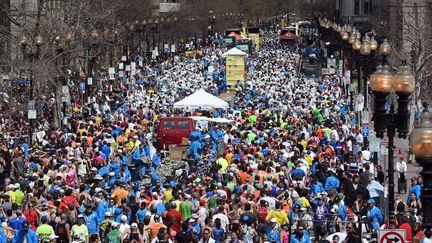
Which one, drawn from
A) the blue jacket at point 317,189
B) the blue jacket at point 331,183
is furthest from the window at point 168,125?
the blue jacket at point 317,189

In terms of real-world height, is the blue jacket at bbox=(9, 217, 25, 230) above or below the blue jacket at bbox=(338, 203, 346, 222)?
above

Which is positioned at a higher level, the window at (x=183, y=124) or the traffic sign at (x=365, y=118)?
the traffic sign at (x=365, y=118)

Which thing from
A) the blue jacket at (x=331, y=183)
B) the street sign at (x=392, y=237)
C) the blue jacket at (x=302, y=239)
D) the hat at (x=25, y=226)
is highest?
the street sign at (x=392, y=237)

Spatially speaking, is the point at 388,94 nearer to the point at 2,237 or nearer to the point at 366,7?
the point at 2,237

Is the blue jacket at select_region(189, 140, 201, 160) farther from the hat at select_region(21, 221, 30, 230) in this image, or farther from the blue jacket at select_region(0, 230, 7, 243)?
the blue jacket at select_region(0, 230, 7, 243)

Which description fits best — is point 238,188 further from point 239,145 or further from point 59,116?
point 59,116

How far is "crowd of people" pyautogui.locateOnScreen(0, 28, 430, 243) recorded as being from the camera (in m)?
23.3

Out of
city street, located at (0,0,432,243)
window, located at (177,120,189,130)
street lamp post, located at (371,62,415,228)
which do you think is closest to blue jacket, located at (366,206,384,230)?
city street, located at (0,0,432,243)

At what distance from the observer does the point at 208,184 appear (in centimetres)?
2852

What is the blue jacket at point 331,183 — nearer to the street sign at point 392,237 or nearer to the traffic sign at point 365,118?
the traffic sign at point 365,118

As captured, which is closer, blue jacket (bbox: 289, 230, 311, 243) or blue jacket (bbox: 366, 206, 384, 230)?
blue jacket (bbox: 289, 230, 311, 243)

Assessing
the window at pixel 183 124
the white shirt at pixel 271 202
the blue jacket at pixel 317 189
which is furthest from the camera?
the window at pixel 183 124

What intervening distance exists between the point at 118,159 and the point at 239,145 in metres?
Result: 3.20

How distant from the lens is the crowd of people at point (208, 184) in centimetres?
2333
